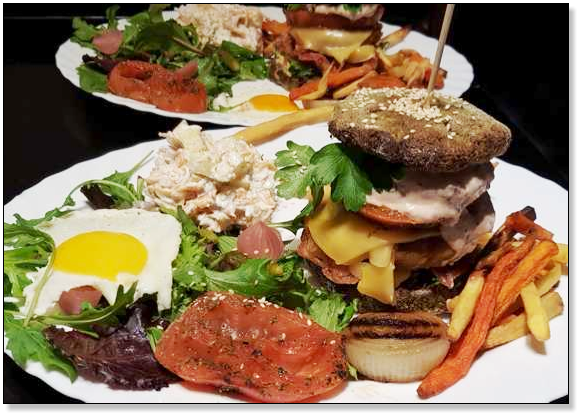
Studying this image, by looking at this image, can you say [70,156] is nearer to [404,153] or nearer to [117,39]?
[117,39]

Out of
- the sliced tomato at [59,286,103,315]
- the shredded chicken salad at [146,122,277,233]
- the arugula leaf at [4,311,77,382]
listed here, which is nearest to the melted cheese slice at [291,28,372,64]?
the shredded chicken salad at [146,122,277,233]

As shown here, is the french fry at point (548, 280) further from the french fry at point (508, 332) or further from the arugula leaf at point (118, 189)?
the arugula leaf at point (118, 189)

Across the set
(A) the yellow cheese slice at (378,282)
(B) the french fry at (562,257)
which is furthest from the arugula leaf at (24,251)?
(B) the french fry at (562,257)

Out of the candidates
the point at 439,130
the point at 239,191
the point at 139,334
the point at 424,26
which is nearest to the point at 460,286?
the point at 439,130

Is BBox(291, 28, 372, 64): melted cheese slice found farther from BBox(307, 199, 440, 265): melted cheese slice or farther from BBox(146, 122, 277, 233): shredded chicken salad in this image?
BBox(307, 199, 440, 265): melted cheese slice

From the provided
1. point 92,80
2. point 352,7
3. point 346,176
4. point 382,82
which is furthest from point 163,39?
point 346,176

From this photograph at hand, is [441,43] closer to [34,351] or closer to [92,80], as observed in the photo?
[34,351]
